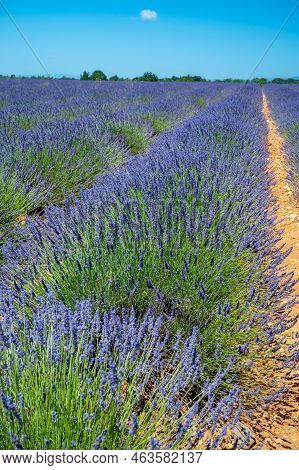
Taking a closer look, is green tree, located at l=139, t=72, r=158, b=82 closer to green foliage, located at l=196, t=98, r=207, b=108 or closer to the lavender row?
green foliage, located at l=196, t=98, r=207, b=108

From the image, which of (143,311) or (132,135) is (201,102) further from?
(143,311)

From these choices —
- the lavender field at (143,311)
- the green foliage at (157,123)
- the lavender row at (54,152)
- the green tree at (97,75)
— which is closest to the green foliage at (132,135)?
the lavender row at (54,152)

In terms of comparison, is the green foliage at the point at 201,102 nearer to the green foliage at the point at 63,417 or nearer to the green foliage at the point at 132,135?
the green foliage at the point at 132,135

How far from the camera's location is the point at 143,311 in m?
1.88

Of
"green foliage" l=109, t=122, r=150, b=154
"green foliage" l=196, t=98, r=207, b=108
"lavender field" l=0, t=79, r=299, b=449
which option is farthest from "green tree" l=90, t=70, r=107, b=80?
"lavender field" l=0, t=79, r=299, b=449

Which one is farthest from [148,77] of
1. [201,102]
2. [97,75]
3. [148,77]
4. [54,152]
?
[54,152]

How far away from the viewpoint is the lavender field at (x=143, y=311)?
43.3 inches

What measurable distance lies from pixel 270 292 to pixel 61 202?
9.19ft

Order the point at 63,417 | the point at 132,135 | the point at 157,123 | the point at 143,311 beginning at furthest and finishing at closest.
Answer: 1. the point at 157,123
2. the point at 132,135
3. the point at 143,311
4. the point at 63,417

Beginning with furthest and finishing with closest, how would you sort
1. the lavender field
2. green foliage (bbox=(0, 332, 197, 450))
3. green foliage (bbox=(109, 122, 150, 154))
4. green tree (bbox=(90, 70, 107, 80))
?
green tree (bbox=(90, 70, 107, 80)) → green foliage (bbox=(109, 122, 150, 154)) → the lavender field → green foliage (bbox=(0, 332, 197, 450))

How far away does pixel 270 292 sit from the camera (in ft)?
6.01

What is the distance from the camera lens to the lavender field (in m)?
1.10

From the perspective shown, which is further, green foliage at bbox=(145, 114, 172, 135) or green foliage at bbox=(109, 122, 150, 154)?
green foliage at bbox=(145, 114, 172, 135)
